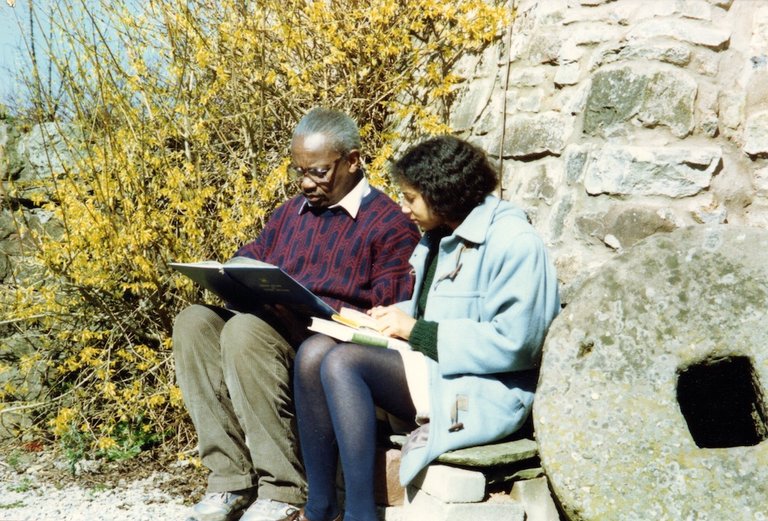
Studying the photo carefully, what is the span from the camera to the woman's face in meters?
2.70

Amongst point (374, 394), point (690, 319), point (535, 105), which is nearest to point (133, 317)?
point (374, 394)

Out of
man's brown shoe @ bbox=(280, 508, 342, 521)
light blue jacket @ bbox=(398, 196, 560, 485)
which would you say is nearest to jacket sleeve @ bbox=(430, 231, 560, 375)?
light blue jacket @ bbox=(398, 196, 560, 485)

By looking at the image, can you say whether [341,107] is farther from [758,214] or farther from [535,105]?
[758,214]

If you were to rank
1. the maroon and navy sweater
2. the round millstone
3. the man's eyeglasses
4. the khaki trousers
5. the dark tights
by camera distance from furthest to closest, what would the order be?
the man's eyeglasses < the maroon and navy sweater < the khaki trousers < the dark tights < the round millstone

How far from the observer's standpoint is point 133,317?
4.02 metres

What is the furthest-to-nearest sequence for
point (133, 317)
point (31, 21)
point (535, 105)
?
point (133, 317), point (31, 21), point (535, 105)

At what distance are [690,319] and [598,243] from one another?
0.68 metres

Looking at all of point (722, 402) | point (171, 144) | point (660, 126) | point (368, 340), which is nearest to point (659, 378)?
point (722, 402)

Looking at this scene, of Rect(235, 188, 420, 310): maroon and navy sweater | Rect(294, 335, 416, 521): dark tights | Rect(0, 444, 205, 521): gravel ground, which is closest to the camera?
Rect(294, 335, 416, 521): dark tights

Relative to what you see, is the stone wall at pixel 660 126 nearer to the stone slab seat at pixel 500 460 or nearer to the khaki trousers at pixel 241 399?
the stone slab seat at pixel 500 460

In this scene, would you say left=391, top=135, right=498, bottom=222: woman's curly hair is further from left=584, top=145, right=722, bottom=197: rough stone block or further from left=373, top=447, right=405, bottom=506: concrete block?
left=373, top=447, right=405, bottom=506: concrete block

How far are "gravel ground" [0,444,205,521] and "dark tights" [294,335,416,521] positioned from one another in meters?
0.90

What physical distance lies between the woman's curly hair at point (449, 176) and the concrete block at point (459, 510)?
2.94 ft

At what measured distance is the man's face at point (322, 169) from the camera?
3.06 metres
